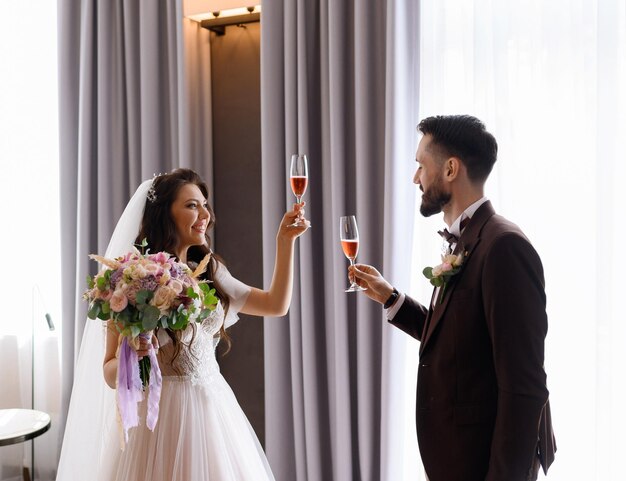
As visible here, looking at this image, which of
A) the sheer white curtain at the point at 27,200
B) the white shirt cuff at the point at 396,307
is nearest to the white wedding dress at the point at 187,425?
the white shirt cuff at the point at 396,307

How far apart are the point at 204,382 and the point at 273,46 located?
74.6 inches

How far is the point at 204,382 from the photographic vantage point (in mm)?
2633

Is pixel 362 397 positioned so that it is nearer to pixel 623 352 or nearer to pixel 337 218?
pixel 337 218

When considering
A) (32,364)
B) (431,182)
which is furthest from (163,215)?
(32,364)

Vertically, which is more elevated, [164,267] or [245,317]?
[164,267]

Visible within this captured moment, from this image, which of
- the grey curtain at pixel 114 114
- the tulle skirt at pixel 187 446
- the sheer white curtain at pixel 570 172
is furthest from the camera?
the grey curtain at pixel 114 114

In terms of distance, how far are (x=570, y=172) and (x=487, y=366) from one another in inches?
55.6

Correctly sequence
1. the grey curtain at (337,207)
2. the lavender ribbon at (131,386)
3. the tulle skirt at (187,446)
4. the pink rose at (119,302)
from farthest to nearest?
the grey curtain at (337,207) → the tulle skirt at (187,446) → the lavender ribbon at (131,386) → the pink rose at (119,302)

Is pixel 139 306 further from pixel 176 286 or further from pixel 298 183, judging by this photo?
pixel 298 183

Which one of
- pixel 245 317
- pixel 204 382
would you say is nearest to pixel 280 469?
pixel 245 317

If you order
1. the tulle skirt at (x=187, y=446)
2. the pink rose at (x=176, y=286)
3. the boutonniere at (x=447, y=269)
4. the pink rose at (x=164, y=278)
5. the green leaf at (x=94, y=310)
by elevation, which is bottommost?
the tulle skirt at (x=187, y=446)

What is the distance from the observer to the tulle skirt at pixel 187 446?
2.45 m

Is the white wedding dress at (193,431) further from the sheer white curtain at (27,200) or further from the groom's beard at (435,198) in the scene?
the sheer white curtain at (27,200)

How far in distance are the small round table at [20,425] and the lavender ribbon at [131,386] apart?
1.44 meters
